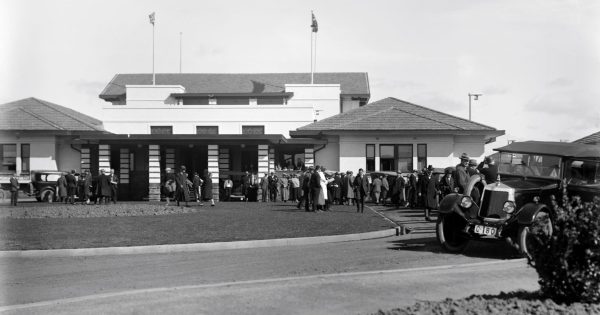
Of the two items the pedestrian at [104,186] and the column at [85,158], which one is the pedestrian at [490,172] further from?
the column at [85,158]

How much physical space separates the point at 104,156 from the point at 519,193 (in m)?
35.5

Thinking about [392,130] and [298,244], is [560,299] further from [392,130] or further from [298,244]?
[392,130]

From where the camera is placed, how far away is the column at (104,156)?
145 feet

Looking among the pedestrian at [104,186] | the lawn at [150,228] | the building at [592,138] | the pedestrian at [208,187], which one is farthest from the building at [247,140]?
the lawn at [150,228]

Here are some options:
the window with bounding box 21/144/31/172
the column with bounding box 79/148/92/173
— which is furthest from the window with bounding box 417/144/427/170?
the window with bounding box 21/144/31/172

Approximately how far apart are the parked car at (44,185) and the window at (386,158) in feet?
64.0

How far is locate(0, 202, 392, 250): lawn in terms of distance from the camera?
14898 mm

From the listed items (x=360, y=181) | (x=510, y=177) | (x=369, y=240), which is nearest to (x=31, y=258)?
(x=369, y=240)

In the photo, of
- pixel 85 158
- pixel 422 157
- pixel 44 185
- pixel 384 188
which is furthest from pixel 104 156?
pixel 422 157

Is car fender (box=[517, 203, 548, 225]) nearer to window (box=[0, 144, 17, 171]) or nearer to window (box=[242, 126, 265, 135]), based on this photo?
window (box=[242, 126, 265, 135])

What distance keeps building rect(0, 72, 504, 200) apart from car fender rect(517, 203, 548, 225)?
30.8 meters

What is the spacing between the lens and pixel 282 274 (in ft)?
33.5

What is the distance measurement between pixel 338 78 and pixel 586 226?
6600 cm

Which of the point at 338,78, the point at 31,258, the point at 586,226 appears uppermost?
the point at 338,78
